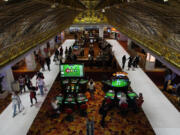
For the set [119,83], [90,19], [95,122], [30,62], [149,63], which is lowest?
[95,122]

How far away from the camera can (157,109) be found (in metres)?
7.89

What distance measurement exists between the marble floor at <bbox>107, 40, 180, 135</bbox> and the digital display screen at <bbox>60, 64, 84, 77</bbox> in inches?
144

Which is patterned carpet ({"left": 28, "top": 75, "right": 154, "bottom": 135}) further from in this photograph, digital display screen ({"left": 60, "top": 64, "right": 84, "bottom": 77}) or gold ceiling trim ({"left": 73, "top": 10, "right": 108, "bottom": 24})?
gold ceiling trim ({"left": 73, "top": 10, "right": 108, "bottom": 24})

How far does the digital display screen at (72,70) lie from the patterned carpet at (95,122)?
8.04ft

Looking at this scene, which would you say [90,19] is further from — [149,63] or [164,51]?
[164,51]

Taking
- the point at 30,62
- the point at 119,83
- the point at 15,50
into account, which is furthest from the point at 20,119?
the point at 30,62

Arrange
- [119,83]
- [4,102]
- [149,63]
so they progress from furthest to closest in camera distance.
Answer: [149,63], [119,83], [4,102]

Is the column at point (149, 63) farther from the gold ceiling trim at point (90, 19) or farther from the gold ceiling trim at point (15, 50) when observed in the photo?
the gold ceiling trim at point (15, 50)

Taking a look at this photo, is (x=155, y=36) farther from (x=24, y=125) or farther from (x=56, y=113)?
(x=24, y=125)

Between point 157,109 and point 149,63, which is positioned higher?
point 149,63

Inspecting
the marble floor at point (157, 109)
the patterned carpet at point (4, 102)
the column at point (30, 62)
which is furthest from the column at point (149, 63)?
the patterned carpet at point (4, 102)

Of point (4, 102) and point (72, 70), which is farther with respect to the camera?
point (72, 70)

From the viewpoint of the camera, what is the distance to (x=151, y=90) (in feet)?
32.0

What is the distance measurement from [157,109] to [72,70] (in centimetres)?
534
